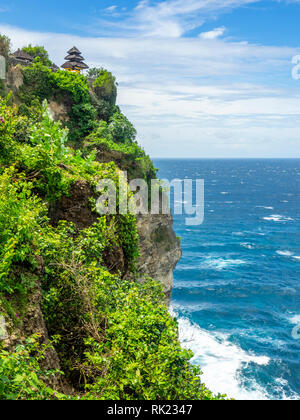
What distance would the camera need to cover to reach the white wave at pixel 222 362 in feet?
93.1

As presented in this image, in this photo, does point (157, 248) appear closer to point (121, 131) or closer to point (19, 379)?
point (121, 131)

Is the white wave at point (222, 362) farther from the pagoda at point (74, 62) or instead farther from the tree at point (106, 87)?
the pagoda at point (74, 62)

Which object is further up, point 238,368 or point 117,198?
point 117,198

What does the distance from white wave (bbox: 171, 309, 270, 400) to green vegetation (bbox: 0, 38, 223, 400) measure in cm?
1784

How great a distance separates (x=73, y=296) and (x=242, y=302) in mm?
A: 37960

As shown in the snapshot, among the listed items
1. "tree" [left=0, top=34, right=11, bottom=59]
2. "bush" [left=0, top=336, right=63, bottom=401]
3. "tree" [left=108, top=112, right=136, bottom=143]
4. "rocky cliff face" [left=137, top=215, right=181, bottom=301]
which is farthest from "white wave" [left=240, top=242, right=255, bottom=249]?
"bush" [left=0, top=336, right=63, bottom=401]

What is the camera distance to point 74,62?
49406 millimetres

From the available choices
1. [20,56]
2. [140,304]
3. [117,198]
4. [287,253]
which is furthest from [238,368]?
[20,56]

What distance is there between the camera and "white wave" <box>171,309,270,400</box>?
1118 inches

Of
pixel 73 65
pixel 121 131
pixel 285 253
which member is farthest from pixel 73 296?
pixel 285 253

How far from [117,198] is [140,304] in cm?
642

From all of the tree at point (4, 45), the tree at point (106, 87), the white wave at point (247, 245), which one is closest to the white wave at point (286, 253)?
the white wave at point (247, 245)
